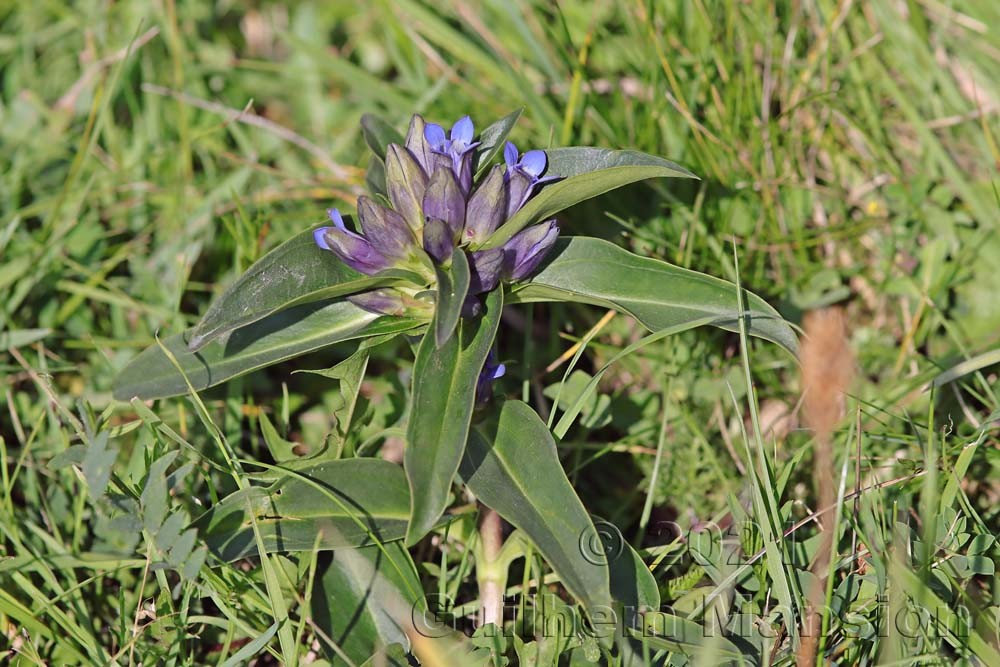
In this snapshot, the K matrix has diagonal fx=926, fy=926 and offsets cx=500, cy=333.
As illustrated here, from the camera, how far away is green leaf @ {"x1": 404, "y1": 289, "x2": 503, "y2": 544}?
1.72 meters

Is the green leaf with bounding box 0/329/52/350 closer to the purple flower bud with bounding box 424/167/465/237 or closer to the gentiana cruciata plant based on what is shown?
the gentiana cruciata plant

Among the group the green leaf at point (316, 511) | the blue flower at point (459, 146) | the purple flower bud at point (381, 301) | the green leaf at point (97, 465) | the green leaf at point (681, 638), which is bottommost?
the green leaf at point (681, 638)

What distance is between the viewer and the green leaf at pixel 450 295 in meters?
1.71

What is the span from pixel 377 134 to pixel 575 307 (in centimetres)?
85

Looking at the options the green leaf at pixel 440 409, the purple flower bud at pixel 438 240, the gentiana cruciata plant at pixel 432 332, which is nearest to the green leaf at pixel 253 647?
the gentiana cruciata plant at pixel 432 332

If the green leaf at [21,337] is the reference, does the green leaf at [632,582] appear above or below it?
below

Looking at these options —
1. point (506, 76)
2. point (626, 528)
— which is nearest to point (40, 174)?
point (506, 76)

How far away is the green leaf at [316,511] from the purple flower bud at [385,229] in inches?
18.4

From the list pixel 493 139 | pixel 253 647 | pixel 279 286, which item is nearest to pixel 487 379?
pixel 279 286

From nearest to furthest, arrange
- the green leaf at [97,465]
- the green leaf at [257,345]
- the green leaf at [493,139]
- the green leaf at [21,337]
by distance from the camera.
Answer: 1. the green leaf at [97,465]
2. the green leaf at [257,345]
3. the green leaf at [493,139]
4. the green leaf at [21,337]

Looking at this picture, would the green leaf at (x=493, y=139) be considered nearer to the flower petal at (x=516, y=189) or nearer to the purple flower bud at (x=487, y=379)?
the flower petal at (x=516, y=189)

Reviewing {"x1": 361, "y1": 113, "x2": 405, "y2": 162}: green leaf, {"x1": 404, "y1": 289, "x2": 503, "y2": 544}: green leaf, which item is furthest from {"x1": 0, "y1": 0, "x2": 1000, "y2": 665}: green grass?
{"x1": 361, "y1": 113, "x2": 405, "y2": 162}: green leaf

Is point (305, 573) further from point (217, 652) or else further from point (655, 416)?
point (655, 416)

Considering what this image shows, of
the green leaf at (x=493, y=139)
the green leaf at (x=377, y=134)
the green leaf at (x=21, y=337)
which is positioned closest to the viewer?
the green leaf at (x=493, y=139)
